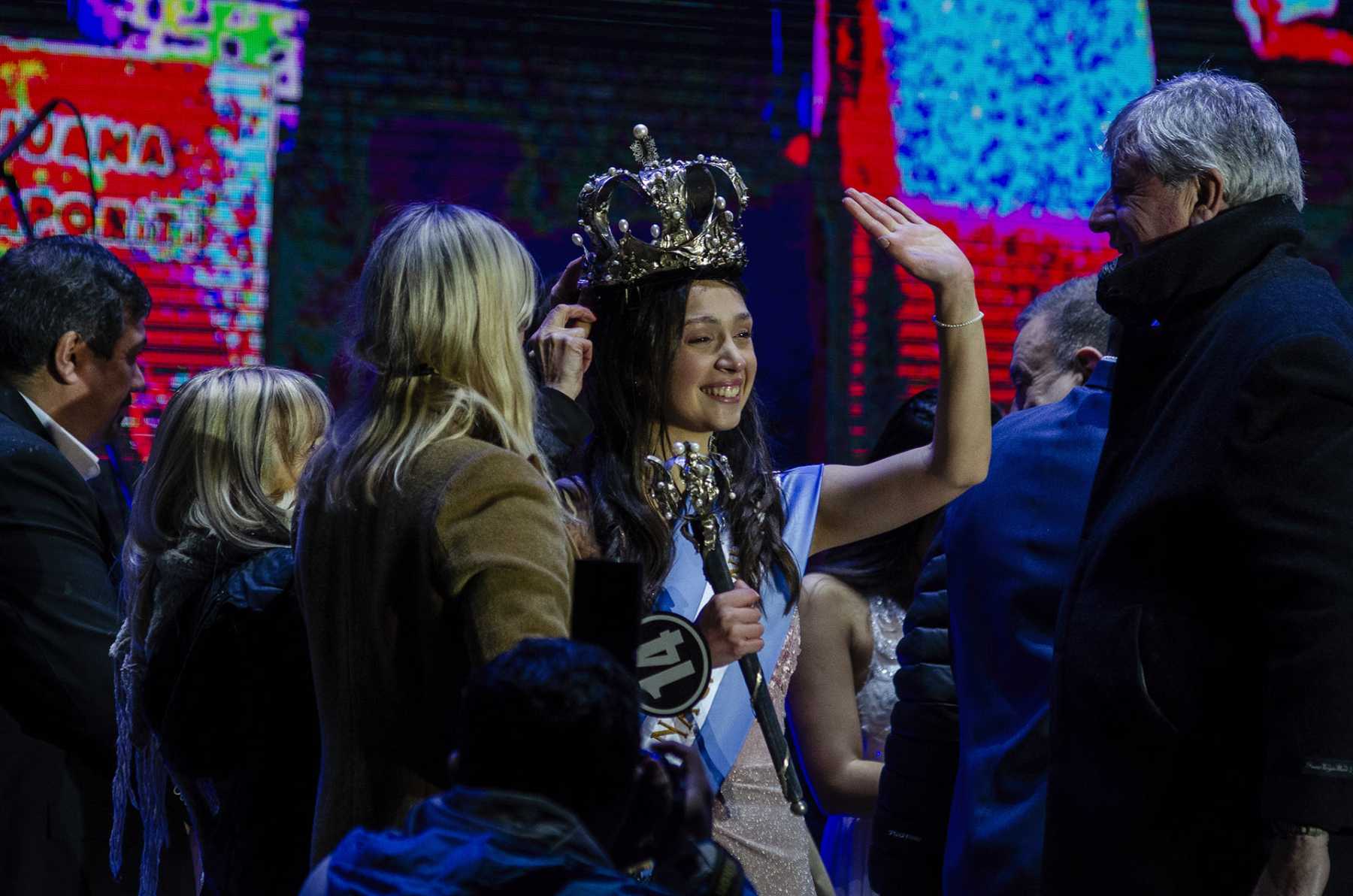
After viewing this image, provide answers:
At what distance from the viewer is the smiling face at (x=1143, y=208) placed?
2.14 metres

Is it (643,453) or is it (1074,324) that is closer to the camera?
(643,453)

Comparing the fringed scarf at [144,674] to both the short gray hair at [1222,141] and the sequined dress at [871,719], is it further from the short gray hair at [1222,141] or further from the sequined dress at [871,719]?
the short gray hair at [1222,141]

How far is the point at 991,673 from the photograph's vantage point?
2.59 metres

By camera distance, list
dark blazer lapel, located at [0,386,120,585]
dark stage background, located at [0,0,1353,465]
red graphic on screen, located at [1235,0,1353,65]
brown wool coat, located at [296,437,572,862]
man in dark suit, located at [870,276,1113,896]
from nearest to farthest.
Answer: brown wool coat, located at [296,437,572,862] → man in dark suit, located at [870,276,1113,896] → dark blazer lapel, located at [0,386,120,585] → dark stage background, located at [0,0,1353,465] → red graphic on screen, located at [1235,0,1353,65]

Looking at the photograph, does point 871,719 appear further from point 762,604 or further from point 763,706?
point 763,706

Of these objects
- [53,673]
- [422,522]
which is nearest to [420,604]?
[422,522]

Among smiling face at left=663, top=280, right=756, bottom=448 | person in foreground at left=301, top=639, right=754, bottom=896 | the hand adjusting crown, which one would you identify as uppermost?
the hand adjusting crown

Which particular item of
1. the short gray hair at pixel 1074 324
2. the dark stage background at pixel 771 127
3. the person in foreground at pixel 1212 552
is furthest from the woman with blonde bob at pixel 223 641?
the dark stage background at pixel 771 127

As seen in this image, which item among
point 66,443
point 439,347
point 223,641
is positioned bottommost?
point 223,641

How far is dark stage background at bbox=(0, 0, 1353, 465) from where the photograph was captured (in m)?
4.75

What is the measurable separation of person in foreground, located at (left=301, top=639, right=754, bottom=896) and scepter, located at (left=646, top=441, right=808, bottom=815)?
35.1 inches

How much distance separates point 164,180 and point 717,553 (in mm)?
2994

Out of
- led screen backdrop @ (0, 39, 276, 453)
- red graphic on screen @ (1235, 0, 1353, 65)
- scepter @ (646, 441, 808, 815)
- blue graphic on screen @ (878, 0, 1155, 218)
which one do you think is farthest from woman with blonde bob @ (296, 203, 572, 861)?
red graphic on screen @ (1235, 0, 1353, 65)

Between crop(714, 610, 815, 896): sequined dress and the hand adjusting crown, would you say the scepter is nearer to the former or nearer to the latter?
crop(714, 610, 815, 896): sequined dress
